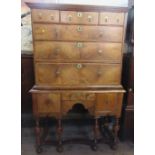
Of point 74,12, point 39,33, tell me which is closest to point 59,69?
point 39,33

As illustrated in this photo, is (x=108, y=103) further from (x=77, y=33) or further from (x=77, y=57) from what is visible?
(x=77, y=33)

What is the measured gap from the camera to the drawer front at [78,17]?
178 cm

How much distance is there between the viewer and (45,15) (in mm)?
1760

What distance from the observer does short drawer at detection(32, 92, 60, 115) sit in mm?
1898

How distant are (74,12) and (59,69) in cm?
54

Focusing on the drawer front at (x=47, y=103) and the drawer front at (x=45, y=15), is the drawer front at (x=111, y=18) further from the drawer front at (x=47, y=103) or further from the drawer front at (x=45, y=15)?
the drawer front at (x=47, y=103)

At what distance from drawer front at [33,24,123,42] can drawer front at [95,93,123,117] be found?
0.54 meters

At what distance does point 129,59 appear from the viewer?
218 cm

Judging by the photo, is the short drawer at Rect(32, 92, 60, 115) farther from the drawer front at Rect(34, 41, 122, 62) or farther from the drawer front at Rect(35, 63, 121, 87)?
the drawer front at Rect(34, 41, 122, 62)

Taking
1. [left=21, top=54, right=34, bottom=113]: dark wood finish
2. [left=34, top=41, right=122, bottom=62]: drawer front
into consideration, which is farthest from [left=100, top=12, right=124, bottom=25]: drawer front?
[left=21, top=54, right=34, bottom=113]: dark wood finish
